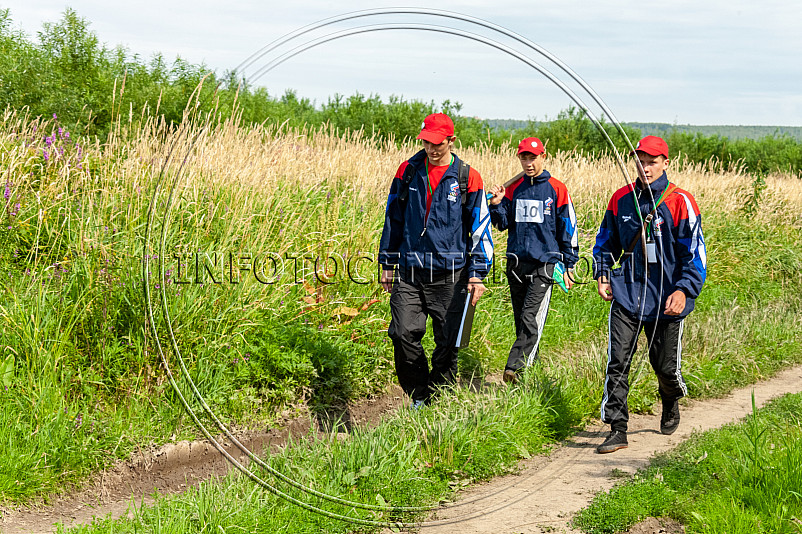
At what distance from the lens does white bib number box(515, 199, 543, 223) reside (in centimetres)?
681

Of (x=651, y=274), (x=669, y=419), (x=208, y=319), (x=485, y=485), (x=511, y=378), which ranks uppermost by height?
(x=651, y=274)

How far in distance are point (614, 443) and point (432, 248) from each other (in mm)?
2102

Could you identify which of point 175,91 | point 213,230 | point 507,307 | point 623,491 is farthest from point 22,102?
point 623,491

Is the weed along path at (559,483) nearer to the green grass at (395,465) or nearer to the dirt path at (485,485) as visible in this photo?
the dirt path at (485,485)

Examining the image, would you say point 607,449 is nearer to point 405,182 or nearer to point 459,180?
point 459,180

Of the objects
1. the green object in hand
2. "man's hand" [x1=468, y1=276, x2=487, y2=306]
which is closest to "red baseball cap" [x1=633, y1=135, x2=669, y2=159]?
the green object in hand

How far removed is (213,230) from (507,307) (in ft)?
13.2

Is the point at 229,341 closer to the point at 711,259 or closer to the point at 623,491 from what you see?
the point at 623,491

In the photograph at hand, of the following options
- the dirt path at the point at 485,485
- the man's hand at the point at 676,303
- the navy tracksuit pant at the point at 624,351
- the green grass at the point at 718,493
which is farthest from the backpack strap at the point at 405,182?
the green grass at the point at 718,493

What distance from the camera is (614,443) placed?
19.1ft

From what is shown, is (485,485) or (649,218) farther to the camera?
(649,218)

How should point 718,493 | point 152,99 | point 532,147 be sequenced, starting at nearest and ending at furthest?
point 718,493, point 532,147, point 152,99

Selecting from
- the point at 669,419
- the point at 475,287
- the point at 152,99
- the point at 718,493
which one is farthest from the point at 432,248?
the point at 152,99

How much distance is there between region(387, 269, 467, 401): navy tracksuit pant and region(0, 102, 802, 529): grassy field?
677 millimetres
